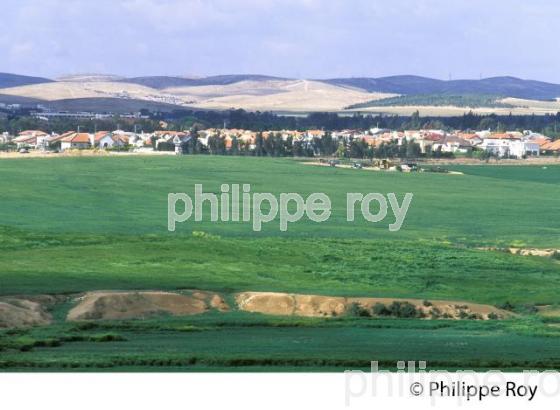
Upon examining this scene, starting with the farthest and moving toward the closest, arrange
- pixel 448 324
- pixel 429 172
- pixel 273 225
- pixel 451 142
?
pixel 451 142 < pixel 429 172 < pixel 273 225 < pixel 448 324

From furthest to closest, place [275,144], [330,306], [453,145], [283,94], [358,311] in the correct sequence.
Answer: [283,94] < [453,145] < [275,144] < [330,306] < [358,311]

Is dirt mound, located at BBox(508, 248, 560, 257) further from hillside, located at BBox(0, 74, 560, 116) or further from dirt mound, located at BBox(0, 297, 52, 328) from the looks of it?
hillside, located at BBox(0, 74, 560, 116)

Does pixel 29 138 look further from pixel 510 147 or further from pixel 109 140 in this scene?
pixel 510 147

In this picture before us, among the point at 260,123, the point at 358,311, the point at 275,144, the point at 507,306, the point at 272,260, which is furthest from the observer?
the point at 260,123

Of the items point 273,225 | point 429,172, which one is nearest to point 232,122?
point 429,172

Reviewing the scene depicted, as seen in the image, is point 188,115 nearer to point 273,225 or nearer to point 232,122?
point 232,122

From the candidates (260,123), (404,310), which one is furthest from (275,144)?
(404,310)

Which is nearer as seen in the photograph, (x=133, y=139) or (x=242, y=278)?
(x=242, y=278)

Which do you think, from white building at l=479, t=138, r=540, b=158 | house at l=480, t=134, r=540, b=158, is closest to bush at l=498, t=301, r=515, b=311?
house at l=480, t=134, r=540, b=158
